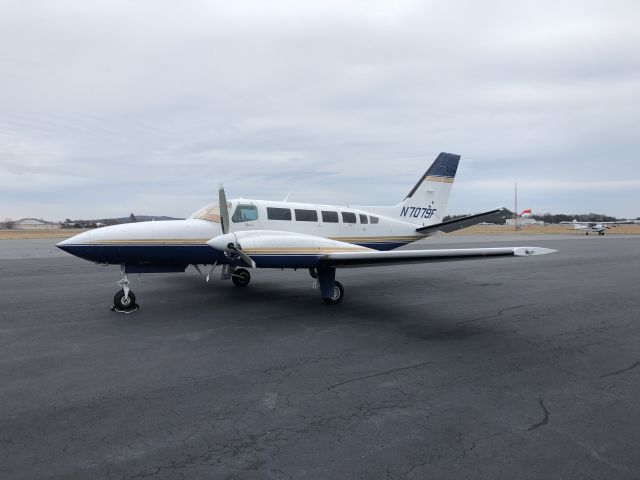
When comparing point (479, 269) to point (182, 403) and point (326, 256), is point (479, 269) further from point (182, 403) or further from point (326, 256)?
point (182, 403)

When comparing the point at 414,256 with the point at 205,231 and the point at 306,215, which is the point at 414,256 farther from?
the point at 205,231

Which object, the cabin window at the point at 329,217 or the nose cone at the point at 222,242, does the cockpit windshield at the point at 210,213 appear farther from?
the cabin window at the point at 329,217

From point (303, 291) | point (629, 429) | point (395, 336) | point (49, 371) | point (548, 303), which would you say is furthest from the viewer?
point (303, 291)

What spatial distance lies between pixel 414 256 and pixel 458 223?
5.48 m

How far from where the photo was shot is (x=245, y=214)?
34.3ft

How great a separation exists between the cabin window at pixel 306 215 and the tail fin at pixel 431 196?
379 centimetres

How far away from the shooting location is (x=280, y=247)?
29.0 feet

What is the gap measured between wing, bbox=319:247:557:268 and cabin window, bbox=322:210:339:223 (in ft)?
9.55

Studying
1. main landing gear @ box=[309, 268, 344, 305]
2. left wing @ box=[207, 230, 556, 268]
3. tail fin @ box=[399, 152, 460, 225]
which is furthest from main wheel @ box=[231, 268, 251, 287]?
tail fin @ box=[399, 152, 460, 225]

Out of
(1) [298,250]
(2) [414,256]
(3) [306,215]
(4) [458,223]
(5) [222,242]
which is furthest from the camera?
(4) [458,223]

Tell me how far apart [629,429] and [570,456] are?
96cm

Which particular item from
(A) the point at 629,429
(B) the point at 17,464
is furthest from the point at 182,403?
(A) the point at 629,429

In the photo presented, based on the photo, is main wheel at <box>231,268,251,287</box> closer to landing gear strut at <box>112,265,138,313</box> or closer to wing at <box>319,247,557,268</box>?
landing gear strut at <box>112,265,138,313</box>

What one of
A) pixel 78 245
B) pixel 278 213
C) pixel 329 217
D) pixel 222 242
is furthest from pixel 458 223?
pixel 78 245
